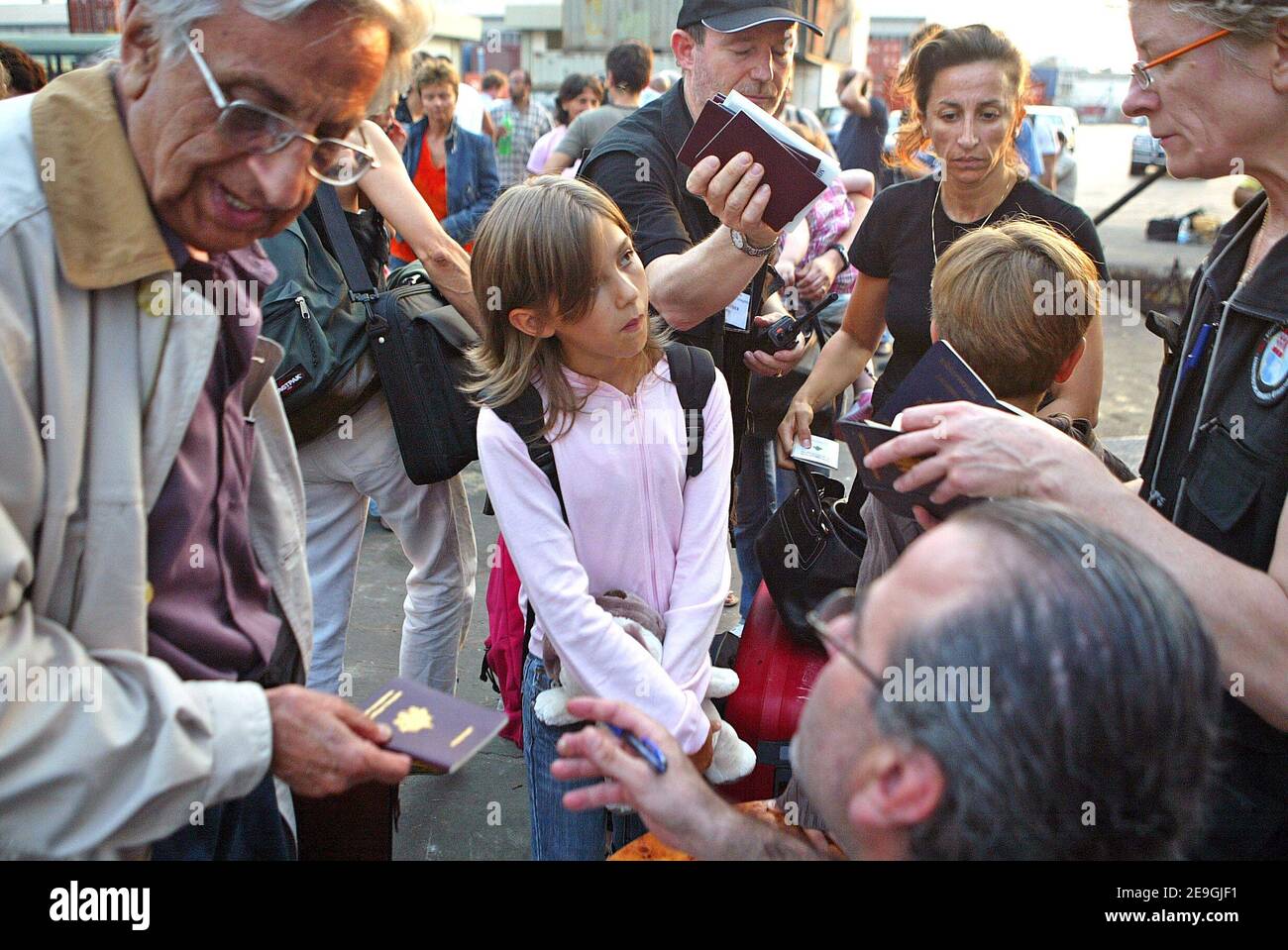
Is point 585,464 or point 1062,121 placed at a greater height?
point 585,464

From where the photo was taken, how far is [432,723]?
5.21 ft

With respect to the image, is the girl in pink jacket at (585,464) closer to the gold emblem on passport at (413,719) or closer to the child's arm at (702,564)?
the child's arm at (702,564)

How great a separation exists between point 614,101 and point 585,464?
19.1 ft

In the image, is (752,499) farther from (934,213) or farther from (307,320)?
(307,320)

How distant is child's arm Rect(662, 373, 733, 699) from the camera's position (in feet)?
7.20

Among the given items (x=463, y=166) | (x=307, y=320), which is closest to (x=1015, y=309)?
(x=307, y=320)

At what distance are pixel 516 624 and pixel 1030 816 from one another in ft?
5.04

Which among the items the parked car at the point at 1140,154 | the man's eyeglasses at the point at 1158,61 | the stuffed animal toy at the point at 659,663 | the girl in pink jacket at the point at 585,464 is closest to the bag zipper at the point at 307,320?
the girl in pink jacket at the point at 585,464

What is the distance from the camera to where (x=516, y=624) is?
2.55 m

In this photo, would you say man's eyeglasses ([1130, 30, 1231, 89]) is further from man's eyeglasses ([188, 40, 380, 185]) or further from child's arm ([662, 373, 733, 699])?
man's eyeglasses ([188, 40, 380, 185])

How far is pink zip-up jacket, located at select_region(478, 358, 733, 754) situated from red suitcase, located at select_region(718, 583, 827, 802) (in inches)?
11.1
